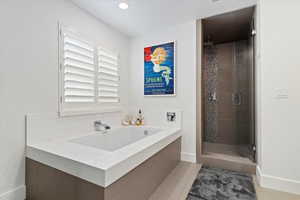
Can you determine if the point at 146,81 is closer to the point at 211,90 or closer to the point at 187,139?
the point at 187,139

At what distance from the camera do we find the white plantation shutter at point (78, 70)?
1.89 metres

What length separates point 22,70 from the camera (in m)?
1.52

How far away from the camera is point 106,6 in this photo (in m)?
2.05

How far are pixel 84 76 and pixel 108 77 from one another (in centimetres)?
51

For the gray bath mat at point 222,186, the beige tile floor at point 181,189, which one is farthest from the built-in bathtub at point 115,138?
the gray bath mat at point 222,186

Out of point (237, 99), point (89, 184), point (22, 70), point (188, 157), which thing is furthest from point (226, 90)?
point (22, 70)

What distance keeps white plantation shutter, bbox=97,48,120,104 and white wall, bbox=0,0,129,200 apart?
0.65 metres

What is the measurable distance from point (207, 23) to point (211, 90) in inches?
59.6

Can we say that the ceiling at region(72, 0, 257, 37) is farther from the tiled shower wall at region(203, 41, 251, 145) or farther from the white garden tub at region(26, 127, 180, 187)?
the white garden tub at region(26, 127, 180, 187)

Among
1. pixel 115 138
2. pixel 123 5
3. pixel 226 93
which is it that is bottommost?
pixel 115 138

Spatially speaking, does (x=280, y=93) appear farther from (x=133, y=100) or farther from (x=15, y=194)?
(x=15, y=194)

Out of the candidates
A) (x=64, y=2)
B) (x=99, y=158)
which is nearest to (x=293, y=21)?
(x=99, y=158)

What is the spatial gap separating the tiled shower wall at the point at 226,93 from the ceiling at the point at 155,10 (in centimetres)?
134

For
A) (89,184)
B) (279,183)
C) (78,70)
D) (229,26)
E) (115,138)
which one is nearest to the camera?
(89,184)
